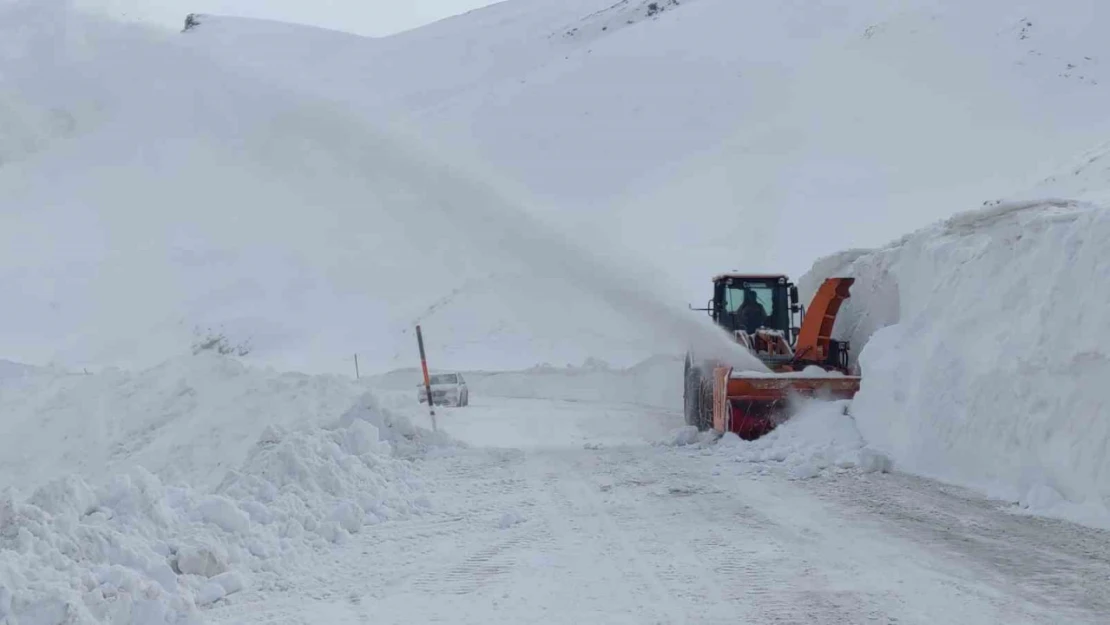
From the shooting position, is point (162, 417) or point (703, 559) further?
point (162, 417)

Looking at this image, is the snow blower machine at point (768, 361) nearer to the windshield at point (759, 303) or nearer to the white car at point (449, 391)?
the windshield at point (759, 303)

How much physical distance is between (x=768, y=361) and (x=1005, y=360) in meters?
6.08

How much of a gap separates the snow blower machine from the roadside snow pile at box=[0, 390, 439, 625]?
4999 mm

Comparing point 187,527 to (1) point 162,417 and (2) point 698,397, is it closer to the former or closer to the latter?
(1) point 162,417

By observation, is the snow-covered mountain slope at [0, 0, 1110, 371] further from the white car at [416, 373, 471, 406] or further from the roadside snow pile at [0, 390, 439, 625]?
the roadside snow pile at [0, 390, 439, 625]

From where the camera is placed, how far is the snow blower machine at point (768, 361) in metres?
13.8

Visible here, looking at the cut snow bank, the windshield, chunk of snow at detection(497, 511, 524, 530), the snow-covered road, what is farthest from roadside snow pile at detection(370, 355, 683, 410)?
chunk of snow at detection(497, 511, 524, 530)

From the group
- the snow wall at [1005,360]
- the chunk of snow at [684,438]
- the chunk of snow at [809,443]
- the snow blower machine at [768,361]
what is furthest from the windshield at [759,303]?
the chunk of snow at [809,443]

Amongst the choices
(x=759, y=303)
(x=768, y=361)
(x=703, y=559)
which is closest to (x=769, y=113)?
(x=759, y=303)

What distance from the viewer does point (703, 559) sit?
7.40 meters

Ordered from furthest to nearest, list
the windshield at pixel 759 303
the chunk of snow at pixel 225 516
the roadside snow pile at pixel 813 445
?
the windshield at pixel 759 303, the roadside snow pile at pixel 813 445, the chunk of snow at pixel 225 516

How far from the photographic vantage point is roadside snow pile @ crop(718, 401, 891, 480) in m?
11.3

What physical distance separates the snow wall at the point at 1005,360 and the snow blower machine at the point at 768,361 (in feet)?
3.29

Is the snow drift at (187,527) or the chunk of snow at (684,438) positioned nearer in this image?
the snow drift at (187,527)
